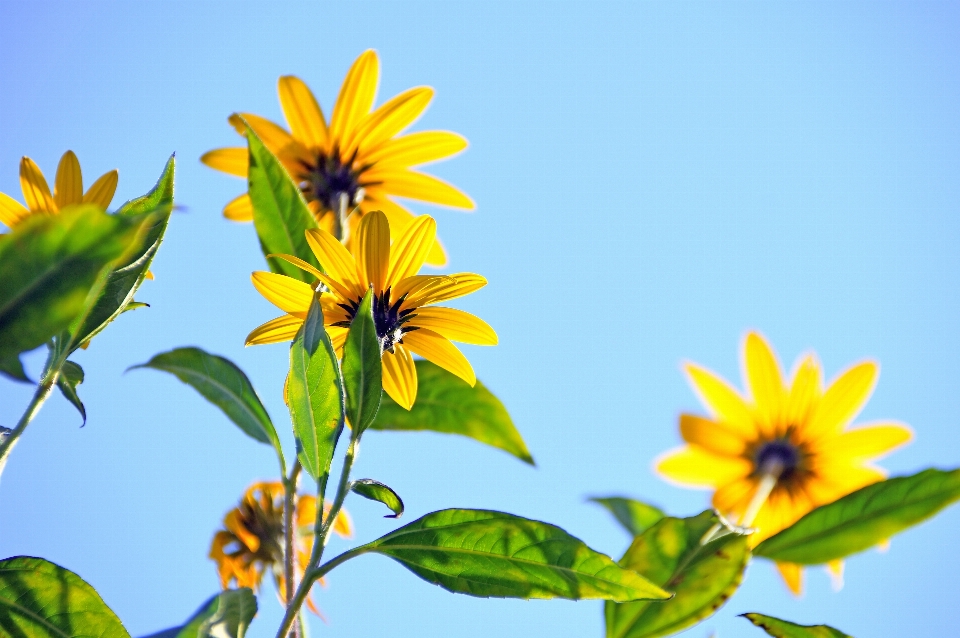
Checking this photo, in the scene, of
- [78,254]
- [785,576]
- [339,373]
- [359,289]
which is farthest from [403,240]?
[785,576]

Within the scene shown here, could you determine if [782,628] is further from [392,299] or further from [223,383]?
[223,383]

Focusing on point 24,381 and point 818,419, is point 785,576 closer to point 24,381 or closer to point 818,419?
point 818,419

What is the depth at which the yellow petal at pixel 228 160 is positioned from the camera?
52.4 inches

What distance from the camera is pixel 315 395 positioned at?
80 centimetres

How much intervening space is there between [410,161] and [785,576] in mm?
894

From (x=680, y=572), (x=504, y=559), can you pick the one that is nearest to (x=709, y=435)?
(x=680, y=572)

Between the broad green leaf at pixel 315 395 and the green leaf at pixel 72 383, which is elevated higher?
the broad green leaf at pixel 315 395

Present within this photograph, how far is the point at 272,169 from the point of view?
3.45 ft

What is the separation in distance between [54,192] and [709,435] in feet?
3.46

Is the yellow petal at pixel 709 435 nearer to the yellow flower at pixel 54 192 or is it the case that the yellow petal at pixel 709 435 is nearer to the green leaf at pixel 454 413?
the green leaf at pixel 454 413

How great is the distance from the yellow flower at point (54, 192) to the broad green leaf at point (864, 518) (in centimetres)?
90

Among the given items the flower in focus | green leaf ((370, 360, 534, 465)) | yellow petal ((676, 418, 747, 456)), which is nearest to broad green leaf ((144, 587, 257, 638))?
green leaf ((370, 360, 534, 465))

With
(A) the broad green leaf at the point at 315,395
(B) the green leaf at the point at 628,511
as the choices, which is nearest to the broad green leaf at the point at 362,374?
(A) the broad green leaf at the point at 315,395

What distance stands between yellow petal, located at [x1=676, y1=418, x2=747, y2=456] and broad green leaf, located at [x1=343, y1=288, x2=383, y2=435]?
0.70 m
